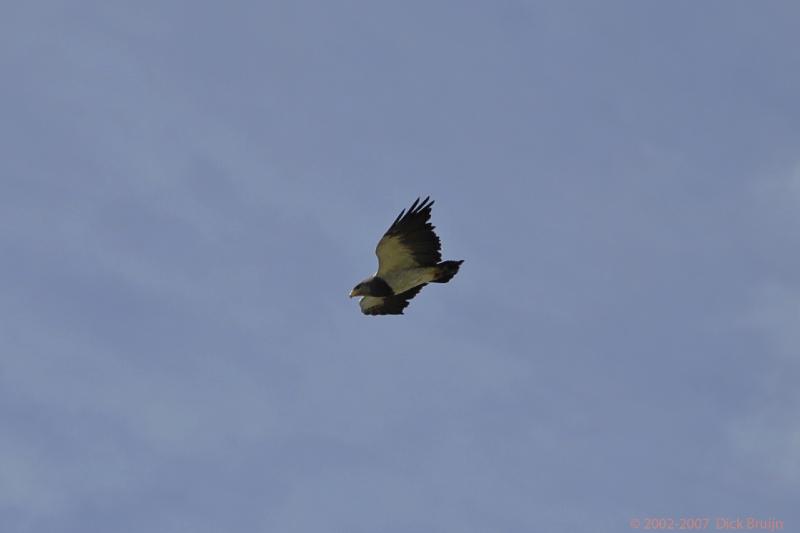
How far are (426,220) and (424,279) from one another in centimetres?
214

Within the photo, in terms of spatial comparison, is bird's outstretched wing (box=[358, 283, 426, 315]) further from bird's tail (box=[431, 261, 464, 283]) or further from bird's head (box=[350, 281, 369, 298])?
bird's tail (box=[431, 261, 464, 283])

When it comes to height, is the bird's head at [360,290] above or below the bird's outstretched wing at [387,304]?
below

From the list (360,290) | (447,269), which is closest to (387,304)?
(360,290)

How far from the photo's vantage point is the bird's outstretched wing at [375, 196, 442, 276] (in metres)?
56.5

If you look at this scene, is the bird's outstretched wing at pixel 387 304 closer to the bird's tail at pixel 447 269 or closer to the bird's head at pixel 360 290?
the bird's head at pixel 360 290

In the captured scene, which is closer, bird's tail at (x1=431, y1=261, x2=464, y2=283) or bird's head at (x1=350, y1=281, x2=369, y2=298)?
bird's tail at (x1=431, y1=261, x2=464, y2=283)

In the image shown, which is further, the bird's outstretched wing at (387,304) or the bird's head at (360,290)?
the bird's outstretched wing at (387,304)

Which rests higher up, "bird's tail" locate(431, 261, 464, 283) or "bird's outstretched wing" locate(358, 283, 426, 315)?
"bird's outstretched wing" locate(358, 283, 426, 315)

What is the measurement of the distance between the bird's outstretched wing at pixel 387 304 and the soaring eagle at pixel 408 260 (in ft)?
0.59

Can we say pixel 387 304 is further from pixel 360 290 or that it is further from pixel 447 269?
pixel 447 269

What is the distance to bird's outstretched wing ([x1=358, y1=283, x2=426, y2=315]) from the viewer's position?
5956 cm

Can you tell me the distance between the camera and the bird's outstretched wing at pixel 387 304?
59.6m

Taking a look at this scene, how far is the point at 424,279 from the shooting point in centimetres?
5775

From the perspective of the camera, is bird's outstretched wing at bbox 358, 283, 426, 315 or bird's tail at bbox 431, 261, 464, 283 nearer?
bird's tail at bbox 431, 261, 464, 283
